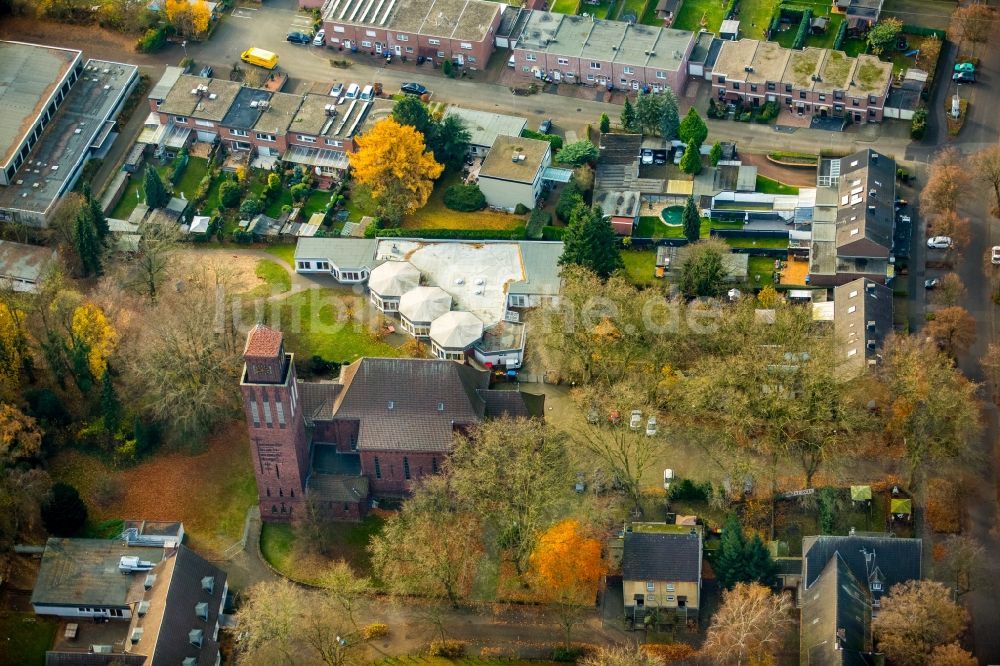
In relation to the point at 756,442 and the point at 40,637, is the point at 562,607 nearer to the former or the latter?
the point at 756,442

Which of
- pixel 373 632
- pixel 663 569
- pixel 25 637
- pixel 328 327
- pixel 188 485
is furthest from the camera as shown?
pixel 328 327

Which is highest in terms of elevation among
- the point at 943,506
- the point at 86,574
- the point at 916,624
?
the point at 943,506

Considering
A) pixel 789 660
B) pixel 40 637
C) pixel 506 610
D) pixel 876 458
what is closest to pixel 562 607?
pixel 506 610

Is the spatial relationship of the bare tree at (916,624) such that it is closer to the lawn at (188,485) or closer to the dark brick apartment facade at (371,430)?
the dark brick apartment facade at (371,430)

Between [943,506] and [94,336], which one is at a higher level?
[94,336]

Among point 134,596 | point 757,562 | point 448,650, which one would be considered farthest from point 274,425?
point 757,562

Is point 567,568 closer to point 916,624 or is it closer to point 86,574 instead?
point 916,624
